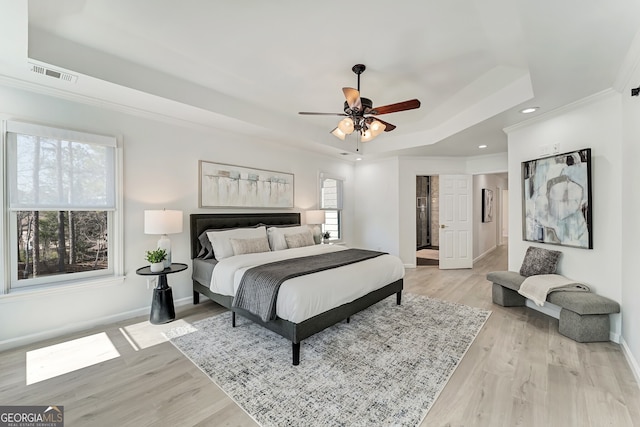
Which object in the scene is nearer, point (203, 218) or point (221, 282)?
point (221, 282)

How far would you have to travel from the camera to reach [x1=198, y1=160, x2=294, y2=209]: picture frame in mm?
4141

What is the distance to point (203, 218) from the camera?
13.3 feet

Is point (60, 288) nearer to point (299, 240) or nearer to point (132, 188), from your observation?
point (132, 188)

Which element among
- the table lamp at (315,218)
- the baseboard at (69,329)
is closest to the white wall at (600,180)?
the table lamp at (315,218)

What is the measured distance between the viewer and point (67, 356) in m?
2.51

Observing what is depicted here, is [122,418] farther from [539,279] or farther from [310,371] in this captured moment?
[539,279]

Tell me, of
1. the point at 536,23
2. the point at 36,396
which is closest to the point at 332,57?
the point at 536,23

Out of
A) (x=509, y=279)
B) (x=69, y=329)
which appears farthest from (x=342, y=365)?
(x=69, y=329)

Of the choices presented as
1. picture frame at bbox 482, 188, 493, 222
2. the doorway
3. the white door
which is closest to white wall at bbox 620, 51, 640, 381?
the white door

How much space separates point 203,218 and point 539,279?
450 cm

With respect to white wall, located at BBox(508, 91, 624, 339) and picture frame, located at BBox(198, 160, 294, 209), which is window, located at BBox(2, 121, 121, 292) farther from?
white wall, located at BBox(508, 91, 624, 339)

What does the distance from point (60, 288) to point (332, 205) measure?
15.7 feet

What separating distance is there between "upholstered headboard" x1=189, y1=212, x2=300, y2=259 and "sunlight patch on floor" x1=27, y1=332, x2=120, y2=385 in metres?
1.47

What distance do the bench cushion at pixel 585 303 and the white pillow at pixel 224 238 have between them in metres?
3.79
